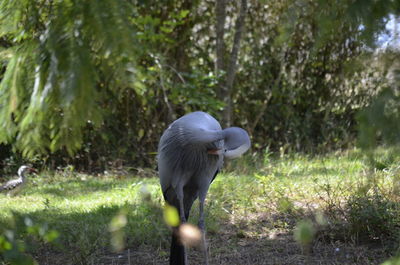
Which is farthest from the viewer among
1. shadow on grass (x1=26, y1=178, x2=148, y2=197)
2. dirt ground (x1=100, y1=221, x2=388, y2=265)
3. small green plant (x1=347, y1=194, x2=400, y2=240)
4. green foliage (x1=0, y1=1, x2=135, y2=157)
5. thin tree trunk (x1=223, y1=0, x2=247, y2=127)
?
thin tree trunk (x1=223, y1=0, x2=247, y2=127)

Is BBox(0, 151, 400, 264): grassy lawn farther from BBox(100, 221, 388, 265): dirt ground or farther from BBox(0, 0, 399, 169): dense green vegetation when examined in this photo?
BBox(0, 0, 399, 169): dense green vegetation

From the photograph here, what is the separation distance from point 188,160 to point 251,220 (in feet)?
4.02

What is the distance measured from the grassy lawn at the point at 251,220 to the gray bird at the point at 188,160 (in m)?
0.24

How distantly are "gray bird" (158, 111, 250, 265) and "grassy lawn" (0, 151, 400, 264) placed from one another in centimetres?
24

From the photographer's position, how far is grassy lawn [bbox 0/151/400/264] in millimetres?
3973

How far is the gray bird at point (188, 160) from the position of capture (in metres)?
3.65

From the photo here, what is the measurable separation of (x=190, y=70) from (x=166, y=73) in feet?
2.69

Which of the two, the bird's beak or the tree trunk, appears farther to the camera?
the tree trunk

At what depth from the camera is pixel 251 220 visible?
4785 mm

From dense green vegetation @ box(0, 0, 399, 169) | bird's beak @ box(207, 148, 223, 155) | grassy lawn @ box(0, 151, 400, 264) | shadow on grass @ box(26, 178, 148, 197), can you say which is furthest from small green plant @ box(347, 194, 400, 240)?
shadow on grass @ box(26, 178, 148, 197)

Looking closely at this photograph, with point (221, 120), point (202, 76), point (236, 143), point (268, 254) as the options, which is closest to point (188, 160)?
point (236, 143)

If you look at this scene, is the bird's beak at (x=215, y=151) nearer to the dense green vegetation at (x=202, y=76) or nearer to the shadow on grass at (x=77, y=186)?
the dense green vegetation at (x=202, y=76)

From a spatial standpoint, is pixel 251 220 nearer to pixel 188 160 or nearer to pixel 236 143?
pixel 188 160

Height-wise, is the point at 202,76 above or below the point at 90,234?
above
